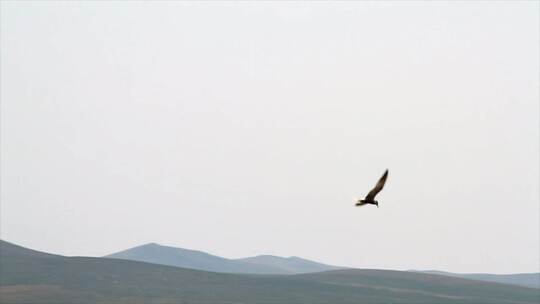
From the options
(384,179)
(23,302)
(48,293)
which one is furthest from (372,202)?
(48,293)

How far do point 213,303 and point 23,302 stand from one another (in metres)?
36.0

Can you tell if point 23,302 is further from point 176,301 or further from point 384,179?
point 384,179

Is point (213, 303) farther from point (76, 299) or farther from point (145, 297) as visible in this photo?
point (76, 299)

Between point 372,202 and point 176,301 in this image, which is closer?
point 372,202

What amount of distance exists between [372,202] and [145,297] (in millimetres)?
160324

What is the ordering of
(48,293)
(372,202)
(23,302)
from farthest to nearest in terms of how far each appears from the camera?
1. (48,293)
2. (23,302)
3. (372,202)

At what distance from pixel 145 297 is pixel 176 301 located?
691 centimetres

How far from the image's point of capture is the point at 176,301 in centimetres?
19662

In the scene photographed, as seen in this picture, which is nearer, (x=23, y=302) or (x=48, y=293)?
(x=23, y=302)

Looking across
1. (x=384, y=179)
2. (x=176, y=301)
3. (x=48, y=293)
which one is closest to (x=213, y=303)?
(x=176, y=301)

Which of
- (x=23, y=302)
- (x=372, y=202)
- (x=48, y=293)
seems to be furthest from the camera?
(x=48, y=293)

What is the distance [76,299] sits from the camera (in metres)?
195

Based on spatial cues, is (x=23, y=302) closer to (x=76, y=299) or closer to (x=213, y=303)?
(x=76, y=299)

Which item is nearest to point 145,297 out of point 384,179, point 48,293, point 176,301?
point 176,301
